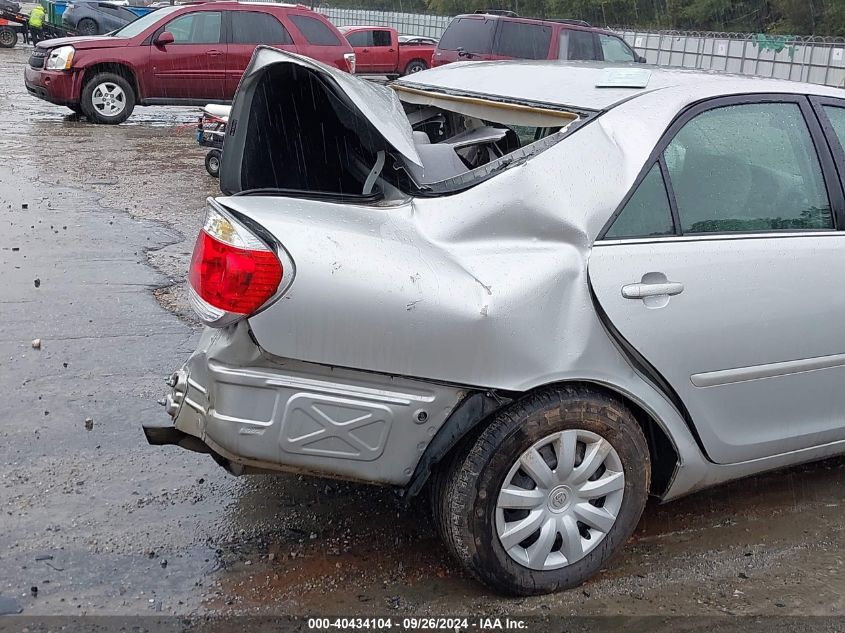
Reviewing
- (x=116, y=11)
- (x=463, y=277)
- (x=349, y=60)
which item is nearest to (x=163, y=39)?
(x=349, y=60)

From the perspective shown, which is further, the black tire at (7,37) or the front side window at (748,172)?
the black tire at (7,37)

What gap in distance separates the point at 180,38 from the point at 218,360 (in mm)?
12698

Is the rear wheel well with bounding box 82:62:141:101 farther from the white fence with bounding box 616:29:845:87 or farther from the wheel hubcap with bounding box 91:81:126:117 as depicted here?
the white fence with bounding box 616:29:845:87

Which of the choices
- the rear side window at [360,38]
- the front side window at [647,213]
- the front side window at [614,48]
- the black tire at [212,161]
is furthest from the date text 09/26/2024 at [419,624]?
the rear side window at [360,38]

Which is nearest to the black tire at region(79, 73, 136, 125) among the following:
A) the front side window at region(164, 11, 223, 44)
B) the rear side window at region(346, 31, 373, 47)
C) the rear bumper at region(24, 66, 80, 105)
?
the rear bumper at region(24, 66, 80, 105)

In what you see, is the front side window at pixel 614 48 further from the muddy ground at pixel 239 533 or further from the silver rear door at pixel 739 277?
the silver rear door at pixel 739 277

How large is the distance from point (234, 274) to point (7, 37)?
29811 mm

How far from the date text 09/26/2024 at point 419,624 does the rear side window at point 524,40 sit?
1460cm

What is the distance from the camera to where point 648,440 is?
125 inches

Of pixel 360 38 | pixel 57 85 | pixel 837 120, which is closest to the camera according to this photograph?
pixel 837 120

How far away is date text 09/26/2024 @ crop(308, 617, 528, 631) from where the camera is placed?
112 inches

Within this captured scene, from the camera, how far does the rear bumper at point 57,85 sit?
13.5m

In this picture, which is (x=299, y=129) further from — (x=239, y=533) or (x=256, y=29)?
(x=256, y=29)

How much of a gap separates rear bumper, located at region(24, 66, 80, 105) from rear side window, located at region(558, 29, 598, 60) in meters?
7.97
